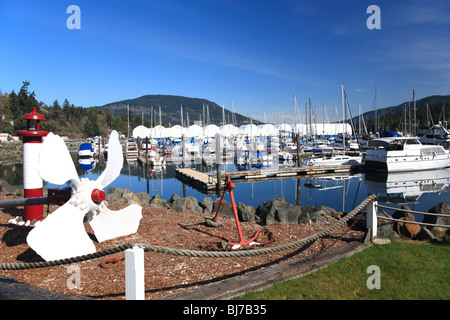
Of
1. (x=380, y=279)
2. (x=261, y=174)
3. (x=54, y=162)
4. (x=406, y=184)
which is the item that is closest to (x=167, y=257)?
(x=54, y=162)

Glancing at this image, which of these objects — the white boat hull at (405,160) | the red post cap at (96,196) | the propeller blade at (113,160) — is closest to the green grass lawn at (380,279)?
the red post cap at (96,196)

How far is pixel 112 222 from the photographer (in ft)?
19.8

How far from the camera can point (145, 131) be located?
89250 mm

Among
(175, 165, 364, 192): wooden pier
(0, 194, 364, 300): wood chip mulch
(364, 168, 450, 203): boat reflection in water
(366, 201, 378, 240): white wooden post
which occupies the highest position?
(366, 201, 378, 240): white wooden post

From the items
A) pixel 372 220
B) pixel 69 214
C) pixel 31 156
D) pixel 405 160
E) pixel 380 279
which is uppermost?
pixel 31 156

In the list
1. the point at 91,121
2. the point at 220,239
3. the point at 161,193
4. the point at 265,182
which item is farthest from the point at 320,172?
the point at 91,121

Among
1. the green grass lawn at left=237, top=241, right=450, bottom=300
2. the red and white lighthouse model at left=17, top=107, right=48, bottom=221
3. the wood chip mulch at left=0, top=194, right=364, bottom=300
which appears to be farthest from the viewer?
the red and white lighthouse model at left=17, top=107, right=48, bottom=221

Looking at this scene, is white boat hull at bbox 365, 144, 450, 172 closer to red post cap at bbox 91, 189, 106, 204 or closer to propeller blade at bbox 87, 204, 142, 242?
propeller blade at bbox 87, 204, 142, 242

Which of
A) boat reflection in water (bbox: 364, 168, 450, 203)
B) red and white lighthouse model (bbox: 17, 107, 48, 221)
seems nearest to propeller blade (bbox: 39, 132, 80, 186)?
red and white lighthouse model (bbox: 17, 107, 48, 221)

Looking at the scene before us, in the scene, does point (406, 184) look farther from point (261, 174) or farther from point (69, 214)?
point (69, 214)

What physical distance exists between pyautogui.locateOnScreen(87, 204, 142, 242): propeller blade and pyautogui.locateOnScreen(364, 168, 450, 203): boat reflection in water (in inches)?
811

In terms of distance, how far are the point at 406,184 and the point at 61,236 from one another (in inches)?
1172

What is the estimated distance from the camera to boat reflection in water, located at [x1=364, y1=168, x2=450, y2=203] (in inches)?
909
